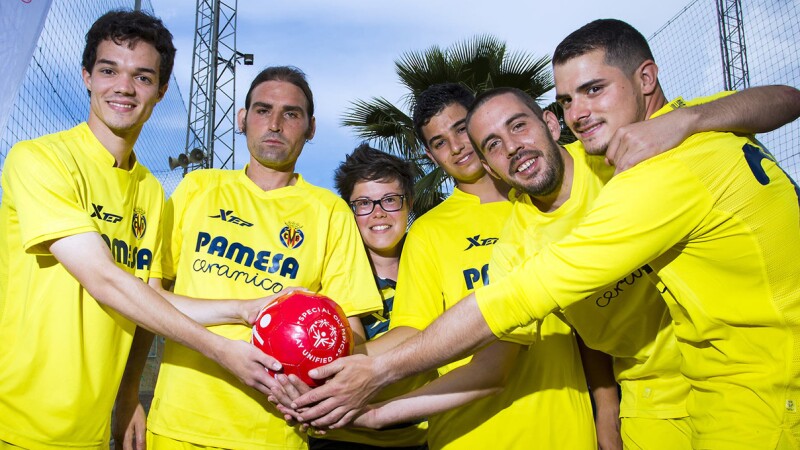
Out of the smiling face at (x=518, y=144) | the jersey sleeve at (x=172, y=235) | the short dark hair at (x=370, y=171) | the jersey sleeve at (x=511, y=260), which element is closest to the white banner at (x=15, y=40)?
the jersey sleeve at (x=172, y=235)

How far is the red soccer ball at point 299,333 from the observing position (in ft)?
8.77

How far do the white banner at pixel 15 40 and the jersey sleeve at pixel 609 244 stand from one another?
238 cm

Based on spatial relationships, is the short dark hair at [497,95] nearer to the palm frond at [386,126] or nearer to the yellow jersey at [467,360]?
the yellow jersey at [467,360]

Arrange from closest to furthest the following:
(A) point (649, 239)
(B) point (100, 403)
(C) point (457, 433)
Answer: (A) point (649, 239), (B) point (100, 403), (C) point (457, 433)

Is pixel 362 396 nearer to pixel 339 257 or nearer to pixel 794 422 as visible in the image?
pixel 339 257

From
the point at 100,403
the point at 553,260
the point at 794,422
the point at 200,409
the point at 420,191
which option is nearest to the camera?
the point at 794,422

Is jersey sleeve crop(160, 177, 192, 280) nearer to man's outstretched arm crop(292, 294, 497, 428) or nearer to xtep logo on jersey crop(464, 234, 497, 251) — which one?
man's outstretched arm crop(292, 294, 497, 428)

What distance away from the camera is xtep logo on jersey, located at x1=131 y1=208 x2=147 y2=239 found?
117 inches

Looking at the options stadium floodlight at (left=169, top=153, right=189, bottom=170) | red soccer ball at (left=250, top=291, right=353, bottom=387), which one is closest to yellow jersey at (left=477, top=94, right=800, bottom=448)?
red soccer ball at (left=250, top=291, right=353, bottom=387)

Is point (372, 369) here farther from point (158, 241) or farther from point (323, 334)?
point (158, 241)

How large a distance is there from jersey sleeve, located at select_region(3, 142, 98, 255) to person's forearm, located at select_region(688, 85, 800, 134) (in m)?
2.60

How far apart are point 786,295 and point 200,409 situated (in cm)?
262

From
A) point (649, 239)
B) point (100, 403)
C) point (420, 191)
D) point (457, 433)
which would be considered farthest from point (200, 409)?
point (420, 191)

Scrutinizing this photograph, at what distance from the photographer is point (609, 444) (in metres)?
3.44
